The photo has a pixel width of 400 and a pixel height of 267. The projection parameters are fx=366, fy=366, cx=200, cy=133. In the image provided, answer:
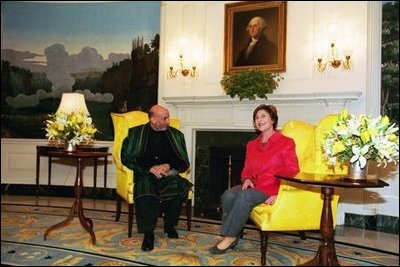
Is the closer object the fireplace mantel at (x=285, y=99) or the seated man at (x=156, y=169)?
the seated man at (x=156, y=169)

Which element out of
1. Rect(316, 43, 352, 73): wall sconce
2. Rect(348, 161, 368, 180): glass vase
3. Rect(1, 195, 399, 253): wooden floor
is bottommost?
Rect(1, 195, 399, 253): wooden floor

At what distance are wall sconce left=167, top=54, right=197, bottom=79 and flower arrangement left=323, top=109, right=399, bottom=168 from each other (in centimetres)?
291

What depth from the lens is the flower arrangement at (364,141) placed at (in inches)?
95.7

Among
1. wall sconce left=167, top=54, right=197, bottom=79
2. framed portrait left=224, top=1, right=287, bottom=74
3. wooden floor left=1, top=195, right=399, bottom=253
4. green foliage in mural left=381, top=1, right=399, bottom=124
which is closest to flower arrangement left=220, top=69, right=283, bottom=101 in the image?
framed portrait left=224, top=1, right=287, bottom=74

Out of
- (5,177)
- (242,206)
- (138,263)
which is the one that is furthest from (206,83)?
(5,177)

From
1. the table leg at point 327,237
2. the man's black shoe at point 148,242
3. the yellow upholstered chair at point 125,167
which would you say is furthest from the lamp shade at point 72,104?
the table leg at point 327,237

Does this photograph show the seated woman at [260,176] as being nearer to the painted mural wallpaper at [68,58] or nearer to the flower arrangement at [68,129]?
the flower arrangement at [68,129]

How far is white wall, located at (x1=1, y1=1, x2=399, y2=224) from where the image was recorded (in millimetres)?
4207

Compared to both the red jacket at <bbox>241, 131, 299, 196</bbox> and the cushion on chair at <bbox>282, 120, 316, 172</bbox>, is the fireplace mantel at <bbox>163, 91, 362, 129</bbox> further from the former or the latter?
the red jacket at <bbox>241, 131, 299, 196</bbox>

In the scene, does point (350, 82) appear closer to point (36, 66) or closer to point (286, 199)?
point (286, 199)

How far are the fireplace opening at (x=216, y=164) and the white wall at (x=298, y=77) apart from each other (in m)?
0.15

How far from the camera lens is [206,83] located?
16.9 ft

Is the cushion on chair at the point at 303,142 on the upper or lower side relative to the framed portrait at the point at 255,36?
lower

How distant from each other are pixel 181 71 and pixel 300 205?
9.56ft
